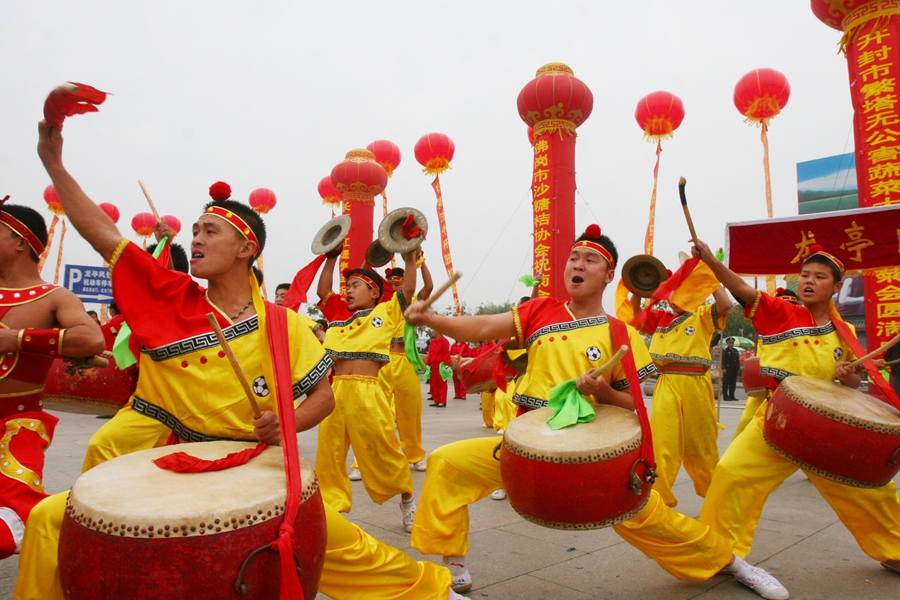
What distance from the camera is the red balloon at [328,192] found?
51.9 ft

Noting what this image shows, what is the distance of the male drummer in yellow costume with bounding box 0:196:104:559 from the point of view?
2281 millimetres

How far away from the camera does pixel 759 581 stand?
2.93m

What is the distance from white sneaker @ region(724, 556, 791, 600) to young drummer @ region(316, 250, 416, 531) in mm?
1956

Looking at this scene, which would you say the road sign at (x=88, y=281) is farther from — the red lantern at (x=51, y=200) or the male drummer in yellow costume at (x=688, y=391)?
the male drummer in yellow costume at (x=688, y=391)

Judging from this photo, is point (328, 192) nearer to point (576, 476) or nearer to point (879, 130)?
point (879, 130)

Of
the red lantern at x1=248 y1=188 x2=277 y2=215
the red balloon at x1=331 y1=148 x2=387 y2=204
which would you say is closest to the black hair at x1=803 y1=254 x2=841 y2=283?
the red balloon at x1=331 y1=148 x2=387 y2=204

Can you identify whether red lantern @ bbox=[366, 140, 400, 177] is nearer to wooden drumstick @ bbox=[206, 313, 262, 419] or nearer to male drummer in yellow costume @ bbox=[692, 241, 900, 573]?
male drummer in yellow costume @ bbox=[692, 241, 900, 573]

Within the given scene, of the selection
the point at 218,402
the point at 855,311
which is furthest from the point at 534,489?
the point at 855,311

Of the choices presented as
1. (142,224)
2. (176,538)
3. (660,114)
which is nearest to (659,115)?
(660,114)

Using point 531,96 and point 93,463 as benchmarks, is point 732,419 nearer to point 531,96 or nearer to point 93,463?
point 531,96

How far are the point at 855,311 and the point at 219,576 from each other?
93.9 ft

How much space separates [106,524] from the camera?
152 cm

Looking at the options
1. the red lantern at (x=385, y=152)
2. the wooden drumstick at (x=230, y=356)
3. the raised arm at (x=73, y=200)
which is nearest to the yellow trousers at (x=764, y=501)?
the wooden drumstick at (x=230, y=356)

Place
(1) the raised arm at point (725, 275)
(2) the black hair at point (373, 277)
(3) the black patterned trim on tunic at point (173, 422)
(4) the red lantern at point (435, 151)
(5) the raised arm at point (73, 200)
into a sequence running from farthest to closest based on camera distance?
(4) the red lantern at point (435, 151) < (2) the black hair at point (373, 277) < (1) the raised arm at point (725, 275) < (3) the black patterned trim on tunic at point (173, 422) < (5) the raised arm at point (73, 200)
